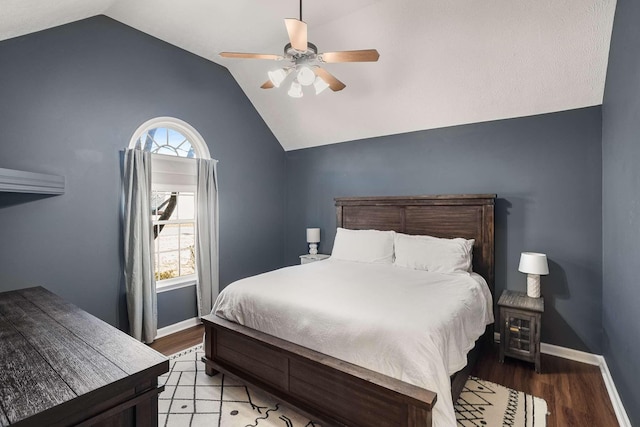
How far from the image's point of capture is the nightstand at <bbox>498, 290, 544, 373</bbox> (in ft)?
8.84

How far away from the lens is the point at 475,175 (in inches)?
139

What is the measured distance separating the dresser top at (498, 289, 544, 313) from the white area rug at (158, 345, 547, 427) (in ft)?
2.28

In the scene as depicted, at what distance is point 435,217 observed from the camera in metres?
3.67

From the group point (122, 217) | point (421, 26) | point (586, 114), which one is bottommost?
point (122, 217)

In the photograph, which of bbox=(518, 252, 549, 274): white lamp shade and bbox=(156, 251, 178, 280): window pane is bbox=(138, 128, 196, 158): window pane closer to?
bbox=(156, 251, 178, 280): window pane

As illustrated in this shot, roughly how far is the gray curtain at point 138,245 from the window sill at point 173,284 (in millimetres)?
268

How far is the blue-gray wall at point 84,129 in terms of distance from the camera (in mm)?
2572

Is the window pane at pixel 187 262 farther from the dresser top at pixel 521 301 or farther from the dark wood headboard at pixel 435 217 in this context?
the dresser top at pixel 521 301

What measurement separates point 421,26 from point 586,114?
5.82 ft

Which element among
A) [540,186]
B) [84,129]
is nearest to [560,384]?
[540,186]

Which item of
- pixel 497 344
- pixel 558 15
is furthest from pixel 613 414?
pixel 558 15

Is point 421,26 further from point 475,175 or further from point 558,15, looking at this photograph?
point 475,175

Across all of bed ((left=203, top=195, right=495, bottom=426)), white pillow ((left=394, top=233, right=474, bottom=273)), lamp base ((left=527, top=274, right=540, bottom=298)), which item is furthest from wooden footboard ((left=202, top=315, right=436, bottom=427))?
lamp base ((left=527, top=274, right=540, bottom=298))

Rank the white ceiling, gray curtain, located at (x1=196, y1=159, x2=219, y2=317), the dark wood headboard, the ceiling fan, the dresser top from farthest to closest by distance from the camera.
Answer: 1. gray curtain, located at (x1=196, y1=159, x2=219, y2=317)
2. the dark wood headboard
3. the dresser top
4. the white ceiling
5. the ceiling fan
